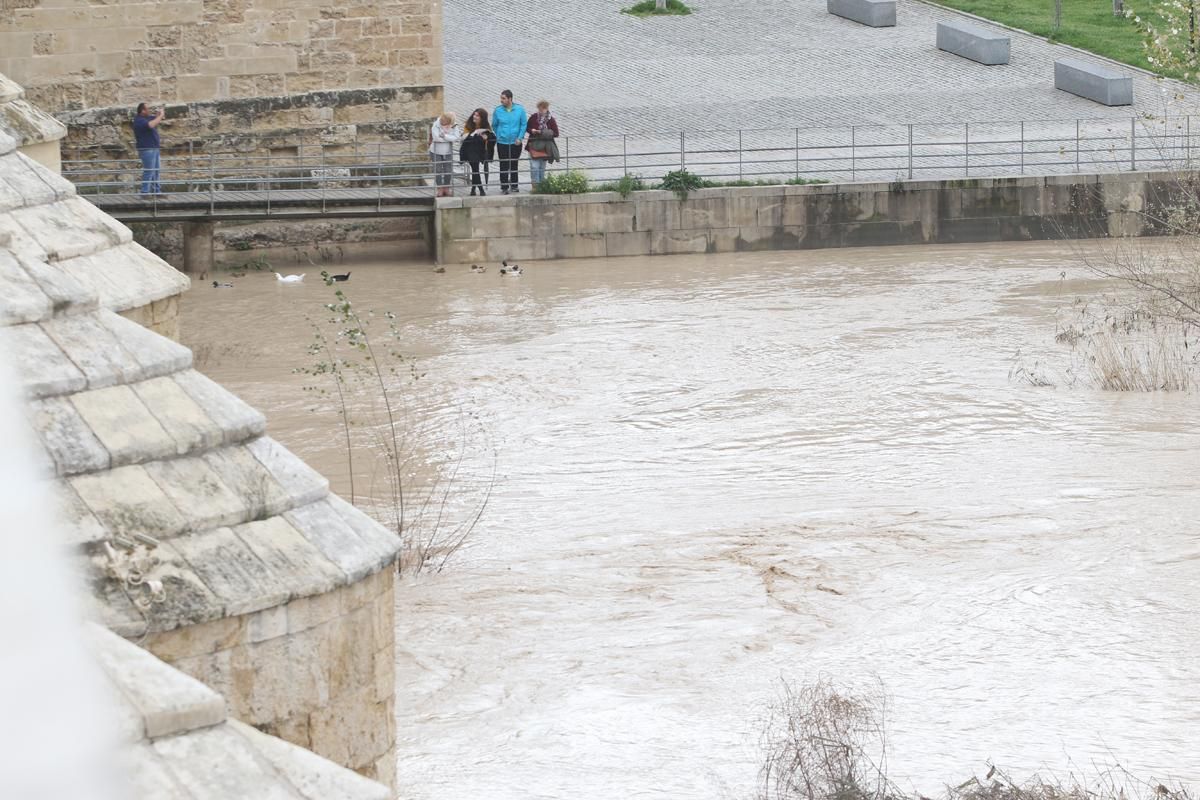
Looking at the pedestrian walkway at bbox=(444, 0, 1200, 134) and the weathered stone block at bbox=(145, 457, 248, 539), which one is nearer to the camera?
the weathered stone block at bbox=(145, 457, 248, 539)

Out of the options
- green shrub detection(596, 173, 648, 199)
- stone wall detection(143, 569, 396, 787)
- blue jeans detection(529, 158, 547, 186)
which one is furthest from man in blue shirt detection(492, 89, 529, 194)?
stone wall detection(143, 569, 396, 787)

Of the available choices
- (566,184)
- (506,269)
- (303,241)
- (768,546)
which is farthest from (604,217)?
(768,546)

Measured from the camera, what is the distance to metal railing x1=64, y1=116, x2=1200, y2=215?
23.2m

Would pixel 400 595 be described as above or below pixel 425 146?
below

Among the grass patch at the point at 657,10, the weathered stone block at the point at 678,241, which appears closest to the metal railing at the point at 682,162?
the weathered stone block at the point at 678,241

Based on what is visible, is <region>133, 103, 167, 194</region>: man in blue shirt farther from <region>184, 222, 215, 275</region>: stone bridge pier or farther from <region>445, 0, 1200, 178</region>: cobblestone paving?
<region>445, 0, 1200, 178</region>: cobblestone paving

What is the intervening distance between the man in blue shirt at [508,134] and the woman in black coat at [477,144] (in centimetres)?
16

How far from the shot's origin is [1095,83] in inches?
1177

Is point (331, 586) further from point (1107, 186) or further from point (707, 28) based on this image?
point (707, 28)

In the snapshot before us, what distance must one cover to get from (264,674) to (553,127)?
19455 millimetres

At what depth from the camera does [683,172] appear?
23.8 meters

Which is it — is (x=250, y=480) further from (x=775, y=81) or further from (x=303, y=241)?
(x=775, y=81)

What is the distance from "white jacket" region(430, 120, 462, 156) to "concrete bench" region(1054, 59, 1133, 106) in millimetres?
11781

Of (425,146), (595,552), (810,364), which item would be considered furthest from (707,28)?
(595,552)
